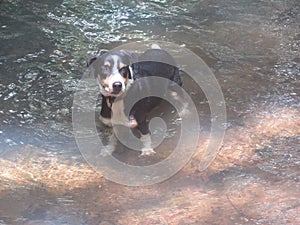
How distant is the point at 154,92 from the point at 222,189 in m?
1.50

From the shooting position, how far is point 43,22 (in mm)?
7672

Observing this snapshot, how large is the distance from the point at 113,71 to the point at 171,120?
1176mm

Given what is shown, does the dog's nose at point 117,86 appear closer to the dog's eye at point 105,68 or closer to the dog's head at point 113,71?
the dog's head at point 113,71

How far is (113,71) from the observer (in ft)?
14.5

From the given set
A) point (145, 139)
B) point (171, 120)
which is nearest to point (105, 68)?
point (145, 139)

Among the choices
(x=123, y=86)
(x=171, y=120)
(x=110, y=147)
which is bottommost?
(x=110, y=147)

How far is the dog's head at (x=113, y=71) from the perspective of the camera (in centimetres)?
434

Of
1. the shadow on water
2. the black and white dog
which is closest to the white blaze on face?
the black and white dog

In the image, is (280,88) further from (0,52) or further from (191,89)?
(0,52)

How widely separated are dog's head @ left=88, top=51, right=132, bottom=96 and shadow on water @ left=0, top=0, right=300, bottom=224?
719 mm

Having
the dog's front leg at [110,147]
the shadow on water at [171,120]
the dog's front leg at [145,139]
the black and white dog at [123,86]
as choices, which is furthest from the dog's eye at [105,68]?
the shadow on water at [171,120]

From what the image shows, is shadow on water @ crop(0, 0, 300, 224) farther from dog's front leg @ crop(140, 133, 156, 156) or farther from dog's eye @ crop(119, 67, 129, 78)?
dog's eye @ crop(119, 67, 129, 78)

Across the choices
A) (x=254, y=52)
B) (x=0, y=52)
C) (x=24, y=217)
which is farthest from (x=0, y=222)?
(x=254, y=52)

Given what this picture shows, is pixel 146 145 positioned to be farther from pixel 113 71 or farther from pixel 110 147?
pixel 113 71
